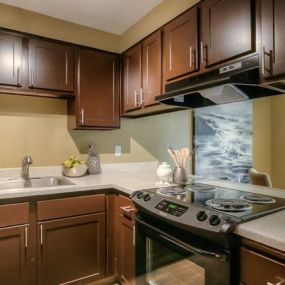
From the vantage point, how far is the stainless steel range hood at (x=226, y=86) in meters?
1.31

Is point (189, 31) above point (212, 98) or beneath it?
above

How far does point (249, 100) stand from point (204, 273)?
1181 millimetres

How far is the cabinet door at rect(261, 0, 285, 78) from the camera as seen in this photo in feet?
3.98

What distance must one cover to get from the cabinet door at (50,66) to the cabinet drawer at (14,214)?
1021 mm

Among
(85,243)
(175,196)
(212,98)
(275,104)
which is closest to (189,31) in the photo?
(212,98)

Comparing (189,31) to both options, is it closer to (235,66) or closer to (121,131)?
(235,66)

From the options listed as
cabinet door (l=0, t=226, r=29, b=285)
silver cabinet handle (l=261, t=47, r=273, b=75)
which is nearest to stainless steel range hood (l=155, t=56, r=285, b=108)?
silver cabinet handle (l=261, t=47, r=273, b=75)

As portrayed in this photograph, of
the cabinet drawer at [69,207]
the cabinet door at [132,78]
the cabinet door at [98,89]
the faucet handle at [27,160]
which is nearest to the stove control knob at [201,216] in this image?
the cabinet drawer at [69,207]

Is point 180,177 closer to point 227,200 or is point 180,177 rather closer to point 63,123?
point 227,200

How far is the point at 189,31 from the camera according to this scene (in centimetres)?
175

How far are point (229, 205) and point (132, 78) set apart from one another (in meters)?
1.60

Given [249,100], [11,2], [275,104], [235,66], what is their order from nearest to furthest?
[235,66] → [275,104] → [249,100] → [11,2]

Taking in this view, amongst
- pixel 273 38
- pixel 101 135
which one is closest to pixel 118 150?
pixel 101 135

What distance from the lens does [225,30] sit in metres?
1.49
